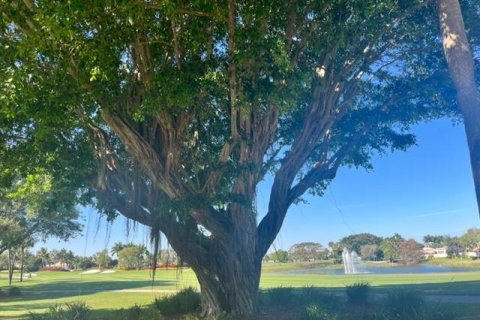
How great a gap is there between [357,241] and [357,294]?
839 inches

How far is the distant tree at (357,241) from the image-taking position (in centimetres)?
3180

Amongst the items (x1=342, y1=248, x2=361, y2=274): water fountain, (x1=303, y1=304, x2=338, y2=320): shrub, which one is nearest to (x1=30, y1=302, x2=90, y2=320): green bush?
(x1=303, y1=304, x2=338, y2=320): shrub

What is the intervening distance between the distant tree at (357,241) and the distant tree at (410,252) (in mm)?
1629

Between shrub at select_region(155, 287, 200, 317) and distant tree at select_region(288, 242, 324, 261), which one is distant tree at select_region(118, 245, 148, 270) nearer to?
shrub at select_region(155, 287, 200, 317)

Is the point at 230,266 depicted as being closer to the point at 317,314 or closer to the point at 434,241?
the point at 317,314

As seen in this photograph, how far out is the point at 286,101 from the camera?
7906mm

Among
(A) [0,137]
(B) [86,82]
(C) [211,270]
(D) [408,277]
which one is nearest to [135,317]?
(C) [211,270]

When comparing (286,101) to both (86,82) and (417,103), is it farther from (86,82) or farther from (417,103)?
(417,103)

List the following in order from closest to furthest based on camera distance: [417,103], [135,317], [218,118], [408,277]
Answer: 1. [218,118]
2. [135,317]
3. [417,103]
4. [408,277]

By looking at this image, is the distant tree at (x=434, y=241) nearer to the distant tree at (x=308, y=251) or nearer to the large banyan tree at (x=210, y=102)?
the distant tree at (x=308, y=251)

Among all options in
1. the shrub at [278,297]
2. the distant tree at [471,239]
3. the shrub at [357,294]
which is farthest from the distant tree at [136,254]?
the distant tree at [471,239]

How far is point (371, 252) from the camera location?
31.5 metres

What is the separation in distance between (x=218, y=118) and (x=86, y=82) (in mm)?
3064

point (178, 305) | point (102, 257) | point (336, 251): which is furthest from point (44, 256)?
point (178, 305)
